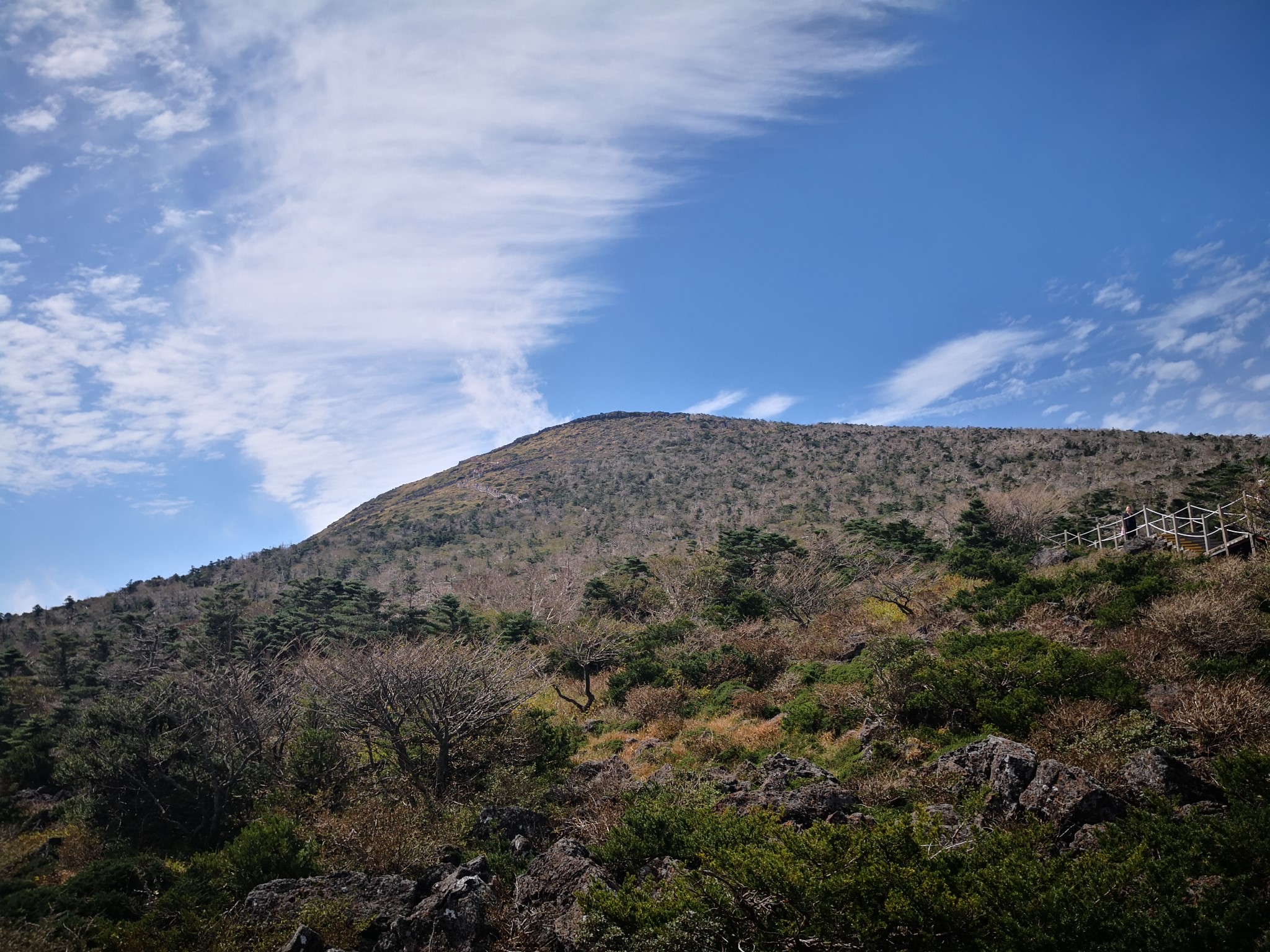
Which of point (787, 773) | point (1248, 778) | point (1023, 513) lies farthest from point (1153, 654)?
point (1023, 513)

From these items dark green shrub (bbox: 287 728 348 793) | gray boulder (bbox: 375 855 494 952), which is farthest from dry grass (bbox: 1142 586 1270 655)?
dark green shrub (bbox: 287 728 348 793)

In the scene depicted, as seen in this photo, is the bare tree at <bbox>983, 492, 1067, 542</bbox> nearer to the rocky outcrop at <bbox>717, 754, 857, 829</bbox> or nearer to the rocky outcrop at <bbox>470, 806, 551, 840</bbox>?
the rocky outcrop at <bbox>717, 754, 857, 829</bbox>

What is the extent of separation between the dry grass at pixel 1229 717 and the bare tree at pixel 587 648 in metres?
15.8

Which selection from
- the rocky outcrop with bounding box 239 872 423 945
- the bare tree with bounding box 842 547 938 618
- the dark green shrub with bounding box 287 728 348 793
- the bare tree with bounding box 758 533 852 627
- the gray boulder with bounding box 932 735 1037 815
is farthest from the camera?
the bare tree with bounding box 758 533 852 627

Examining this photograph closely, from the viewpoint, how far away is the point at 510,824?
970 cm

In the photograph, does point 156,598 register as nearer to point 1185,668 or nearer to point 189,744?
point 189,744

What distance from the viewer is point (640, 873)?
7.08 m

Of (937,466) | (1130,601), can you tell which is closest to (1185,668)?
(1130,601)

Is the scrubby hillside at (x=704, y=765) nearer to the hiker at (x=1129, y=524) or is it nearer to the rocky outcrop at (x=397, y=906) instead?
the rocky outcrop at (x=397, y=906)

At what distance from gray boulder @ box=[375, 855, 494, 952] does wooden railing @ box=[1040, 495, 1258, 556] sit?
18.1 meters

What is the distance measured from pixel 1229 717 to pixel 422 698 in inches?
516

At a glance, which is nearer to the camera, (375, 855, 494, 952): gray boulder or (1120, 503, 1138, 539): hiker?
(375, 855, 494, 952): gray boulder

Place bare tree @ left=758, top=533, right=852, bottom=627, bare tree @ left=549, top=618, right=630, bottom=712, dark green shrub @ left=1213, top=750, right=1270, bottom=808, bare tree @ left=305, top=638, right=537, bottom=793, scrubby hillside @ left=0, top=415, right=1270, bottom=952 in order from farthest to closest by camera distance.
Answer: bare tree @ left=758, top=533, right=852, bottom=627 → bare tree @ left=549, top=618, right=630, bottom=712 → bare tree @ left=305, top=638, right=537, bottom=793 → dark green shrub @ left=1213, top=750, right=1270, bottom=808 → scrubby hillside @ left=0, top=415, right=1270, bottom=952

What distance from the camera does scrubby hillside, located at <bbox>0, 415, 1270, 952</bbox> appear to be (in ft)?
16.3
